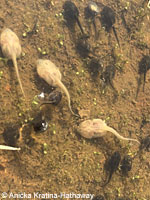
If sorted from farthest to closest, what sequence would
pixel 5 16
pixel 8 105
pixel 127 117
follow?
1. pixel 127 117
2. pixel 5 16
3. pixel 8 105

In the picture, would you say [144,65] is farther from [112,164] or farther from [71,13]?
[112,164]

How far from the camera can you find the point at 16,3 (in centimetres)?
→ 502

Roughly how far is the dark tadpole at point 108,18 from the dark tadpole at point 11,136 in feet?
12.2

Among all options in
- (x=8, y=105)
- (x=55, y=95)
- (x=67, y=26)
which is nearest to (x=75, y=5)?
(x=67, y=26)

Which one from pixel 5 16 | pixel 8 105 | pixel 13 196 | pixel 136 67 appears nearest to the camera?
pixel 13 196

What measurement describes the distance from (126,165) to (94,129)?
1.21 metres

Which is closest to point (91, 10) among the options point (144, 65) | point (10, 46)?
point (144, 65)

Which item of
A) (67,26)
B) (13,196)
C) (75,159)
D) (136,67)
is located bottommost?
(13,196)

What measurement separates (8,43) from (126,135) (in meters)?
3.62

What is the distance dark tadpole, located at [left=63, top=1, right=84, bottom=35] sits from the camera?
5.25 metres

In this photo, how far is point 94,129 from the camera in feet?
15.5

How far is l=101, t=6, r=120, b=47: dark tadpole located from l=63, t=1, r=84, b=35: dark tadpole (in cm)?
80

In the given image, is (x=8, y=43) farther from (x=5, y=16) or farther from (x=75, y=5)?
(x=75, y=5)

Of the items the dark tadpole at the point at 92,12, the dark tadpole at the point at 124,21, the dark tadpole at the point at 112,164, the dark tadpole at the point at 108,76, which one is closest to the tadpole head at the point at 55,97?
the dark tadpole at the point at 108,76
